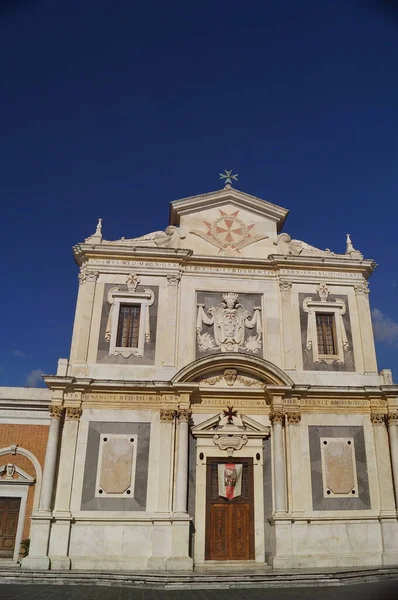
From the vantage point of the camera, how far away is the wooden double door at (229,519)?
53.6 ft

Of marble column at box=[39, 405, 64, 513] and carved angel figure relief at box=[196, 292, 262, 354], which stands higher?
carved angel figure relief at box=[196, 292, 262, 354]

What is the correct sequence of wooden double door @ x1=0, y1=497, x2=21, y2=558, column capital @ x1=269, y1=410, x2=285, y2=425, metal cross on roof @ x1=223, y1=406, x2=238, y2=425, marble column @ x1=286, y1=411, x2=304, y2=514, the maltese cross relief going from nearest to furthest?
marble column @ x1=286, y1=411, x2=304, y2=514
wooden double door @ x1=0, y1=497, x2=21, y2=558
column capital @ x1=269, y1=410, x2=285, y2=425
metal cross on roof @ x1=223, y1=406, x2=238, y2=425
the maltese cross relief

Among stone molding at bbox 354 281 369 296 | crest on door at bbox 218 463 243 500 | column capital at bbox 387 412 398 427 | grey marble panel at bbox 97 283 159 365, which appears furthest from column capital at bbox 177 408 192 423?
stone molding at bbox 354 281 369 296

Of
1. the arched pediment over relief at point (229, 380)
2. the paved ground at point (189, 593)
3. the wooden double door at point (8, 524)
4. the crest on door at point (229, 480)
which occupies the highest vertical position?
the arched pediment over relief at point (229, 380)

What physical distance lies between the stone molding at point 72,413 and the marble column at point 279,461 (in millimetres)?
6581

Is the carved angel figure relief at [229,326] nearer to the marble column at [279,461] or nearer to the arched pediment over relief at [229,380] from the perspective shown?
the arched pediment over relief at [229,380]

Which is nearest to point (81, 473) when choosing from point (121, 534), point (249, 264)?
point (121, 534)

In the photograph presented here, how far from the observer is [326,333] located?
19500mm

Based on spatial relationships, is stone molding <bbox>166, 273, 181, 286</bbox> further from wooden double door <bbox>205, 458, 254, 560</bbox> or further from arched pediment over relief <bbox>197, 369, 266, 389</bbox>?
wooden double door <bbox>205, 458, 254, 560</bbox>

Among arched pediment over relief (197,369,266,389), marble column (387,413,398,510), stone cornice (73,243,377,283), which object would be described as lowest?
marble column (387,413,398,510)

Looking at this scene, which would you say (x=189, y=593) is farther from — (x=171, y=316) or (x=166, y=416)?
(x=171, y=316)

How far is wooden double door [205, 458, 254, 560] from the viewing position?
1634cm

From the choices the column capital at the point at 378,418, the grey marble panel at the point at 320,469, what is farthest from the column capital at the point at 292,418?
the column capital at the point at 378,418

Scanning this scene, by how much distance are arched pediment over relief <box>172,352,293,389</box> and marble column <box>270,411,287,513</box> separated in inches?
47.8
